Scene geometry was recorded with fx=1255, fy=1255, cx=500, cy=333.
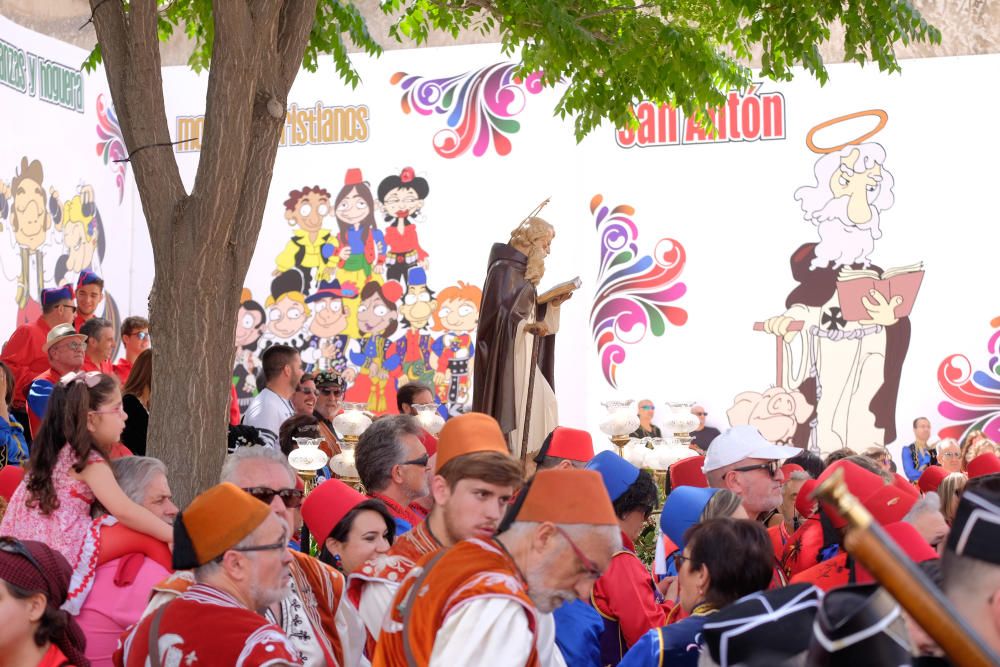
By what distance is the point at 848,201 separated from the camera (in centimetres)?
1362

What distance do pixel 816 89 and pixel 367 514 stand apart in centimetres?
1082

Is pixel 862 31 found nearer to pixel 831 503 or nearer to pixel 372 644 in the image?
pixel 372 644

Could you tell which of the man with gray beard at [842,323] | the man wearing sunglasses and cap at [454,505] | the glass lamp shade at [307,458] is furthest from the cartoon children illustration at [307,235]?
the man wearing sunglasses and cap at [454,505]

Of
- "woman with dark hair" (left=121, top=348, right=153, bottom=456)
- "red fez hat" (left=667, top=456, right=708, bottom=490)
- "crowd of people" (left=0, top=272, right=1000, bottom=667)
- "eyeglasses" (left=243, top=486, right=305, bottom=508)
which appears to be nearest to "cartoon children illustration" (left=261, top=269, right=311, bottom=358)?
"woman with dark hair" (left=121, top=348, right=153, bottom=456)

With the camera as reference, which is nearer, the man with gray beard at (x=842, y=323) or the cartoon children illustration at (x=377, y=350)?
the man with gray beard at (x=842, y=323)

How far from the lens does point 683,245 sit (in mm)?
14141

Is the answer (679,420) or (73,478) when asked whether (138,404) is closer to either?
(73,478)

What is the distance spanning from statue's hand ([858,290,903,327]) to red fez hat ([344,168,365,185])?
5.99 metres

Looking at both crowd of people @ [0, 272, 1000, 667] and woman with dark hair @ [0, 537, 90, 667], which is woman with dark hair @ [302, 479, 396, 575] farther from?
woman with dark hair @ [0, 537, 90, 667]

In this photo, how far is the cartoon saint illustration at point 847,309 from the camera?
44.0 feet

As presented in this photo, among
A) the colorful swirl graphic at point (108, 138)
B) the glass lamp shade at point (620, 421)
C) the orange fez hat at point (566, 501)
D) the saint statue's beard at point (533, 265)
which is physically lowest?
the glass lamp shade at point (620, 421)

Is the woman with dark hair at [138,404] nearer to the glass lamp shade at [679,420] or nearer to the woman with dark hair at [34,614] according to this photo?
the glass lamp shade at [679,420]

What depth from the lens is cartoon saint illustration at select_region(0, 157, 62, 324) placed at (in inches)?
512

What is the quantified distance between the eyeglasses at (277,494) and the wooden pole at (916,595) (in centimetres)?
267
